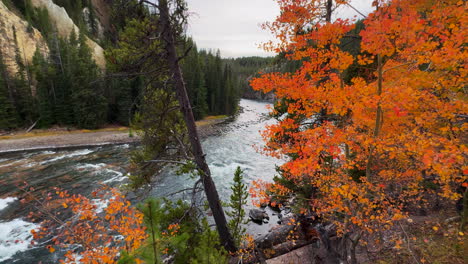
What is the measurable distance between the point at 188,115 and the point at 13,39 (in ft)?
173

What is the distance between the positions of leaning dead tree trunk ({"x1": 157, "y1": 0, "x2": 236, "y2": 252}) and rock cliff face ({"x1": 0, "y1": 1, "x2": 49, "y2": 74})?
4665cm

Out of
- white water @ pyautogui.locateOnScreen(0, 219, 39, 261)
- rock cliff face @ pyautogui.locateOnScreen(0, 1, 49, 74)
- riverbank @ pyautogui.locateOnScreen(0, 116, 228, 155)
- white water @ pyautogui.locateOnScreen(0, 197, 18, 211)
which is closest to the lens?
white water @ pyautogui.locateOnScreen(0, 219, 39, 261)

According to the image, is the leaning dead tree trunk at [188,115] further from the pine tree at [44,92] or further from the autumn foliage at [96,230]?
the pine tree at [44,92]

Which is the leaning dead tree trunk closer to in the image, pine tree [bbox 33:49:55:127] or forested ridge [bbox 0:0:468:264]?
forested ridge [bbox 0:0:468:264]

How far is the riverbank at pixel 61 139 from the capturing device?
→ 28.4 metres

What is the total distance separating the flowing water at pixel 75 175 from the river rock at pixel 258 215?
56cm

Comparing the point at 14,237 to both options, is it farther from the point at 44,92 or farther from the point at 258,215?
the point at 44,92

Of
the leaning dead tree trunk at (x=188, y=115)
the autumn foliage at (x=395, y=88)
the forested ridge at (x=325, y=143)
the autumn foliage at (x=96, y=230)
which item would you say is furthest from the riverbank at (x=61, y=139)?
the autumn foliage at (x=395, y=88)

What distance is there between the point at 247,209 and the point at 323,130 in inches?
406

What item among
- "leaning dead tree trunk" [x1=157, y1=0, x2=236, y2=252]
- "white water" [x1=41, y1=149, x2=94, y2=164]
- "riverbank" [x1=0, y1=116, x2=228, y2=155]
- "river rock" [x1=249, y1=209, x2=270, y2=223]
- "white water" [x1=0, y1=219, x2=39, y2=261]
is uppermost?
"leaning dead tree trunk" [x1=157, y1=0, x2=236, y2=252]

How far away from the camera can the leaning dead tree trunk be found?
4.93 metres

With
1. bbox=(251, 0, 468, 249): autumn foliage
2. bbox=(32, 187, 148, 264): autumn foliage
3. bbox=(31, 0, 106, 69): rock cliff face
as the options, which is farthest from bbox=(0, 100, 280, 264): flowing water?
bbox=(31, 0, 106, 69): rock cliff face

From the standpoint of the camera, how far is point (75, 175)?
66.2 feet

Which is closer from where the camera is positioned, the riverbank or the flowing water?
the flowing water
